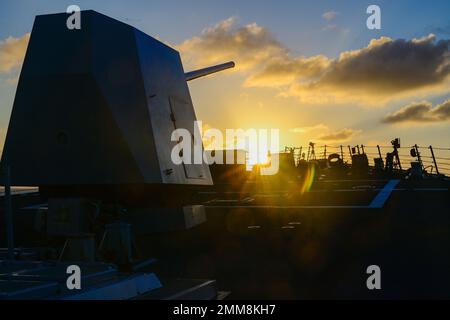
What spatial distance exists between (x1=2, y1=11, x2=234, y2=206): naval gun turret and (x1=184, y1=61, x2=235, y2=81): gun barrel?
3.00m

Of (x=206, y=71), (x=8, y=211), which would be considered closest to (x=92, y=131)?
(x=8, y=211)

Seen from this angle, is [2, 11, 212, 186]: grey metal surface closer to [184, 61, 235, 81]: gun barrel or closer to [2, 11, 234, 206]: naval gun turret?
[2, 11, 234, 206]: naval gun turret

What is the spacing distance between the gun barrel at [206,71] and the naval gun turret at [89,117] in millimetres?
2999

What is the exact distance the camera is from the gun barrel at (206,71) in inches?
385

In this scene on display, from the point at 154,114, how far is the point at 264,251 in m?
2.58

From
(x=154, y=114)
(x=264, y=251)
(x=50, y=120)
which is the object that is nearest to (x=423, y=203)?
(x=264, y=251)

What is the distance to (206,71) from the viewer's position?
10539mm

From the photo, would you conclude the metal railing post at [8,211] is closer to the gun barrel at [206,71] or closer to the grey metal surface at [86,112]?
the grey metal surface at [86,112]

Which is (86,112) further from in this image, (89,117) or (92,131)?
(92,131)

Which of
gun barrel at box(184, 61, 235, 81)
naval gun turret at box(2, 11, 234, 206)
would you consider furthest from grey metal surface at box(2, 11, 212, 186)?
gun barrel at box(184, 61, 235, 81)

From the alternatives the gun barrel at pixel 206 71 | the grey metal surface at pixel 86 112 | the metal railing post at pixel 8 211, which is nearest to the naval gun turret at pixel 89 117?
the grey metal surface at pixel 86 112

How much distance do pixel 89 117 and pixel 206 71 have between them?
190 inches

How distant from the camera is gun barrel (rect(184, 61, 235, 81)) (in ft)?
32.1
